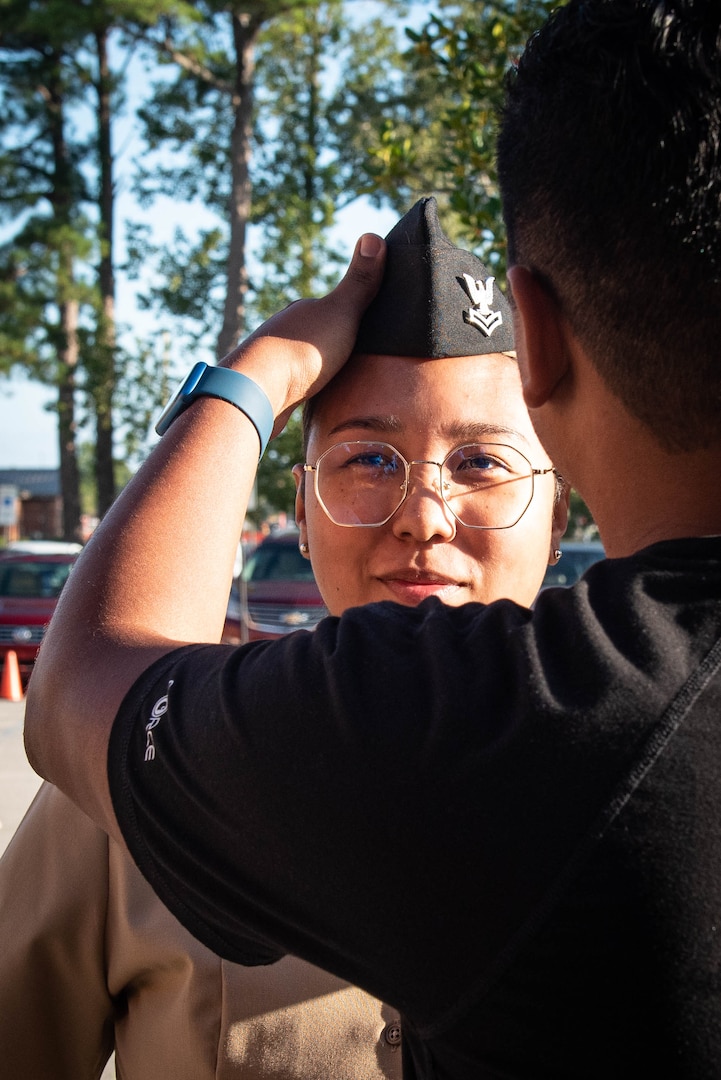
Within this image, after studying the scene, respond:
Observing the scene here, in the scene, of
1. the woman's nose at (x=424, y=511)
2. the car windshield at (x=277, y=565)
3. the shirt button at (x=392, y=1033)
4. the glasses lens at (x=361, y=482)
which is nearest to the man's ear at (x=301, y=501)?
the glasses lens at (x=361, y=482)

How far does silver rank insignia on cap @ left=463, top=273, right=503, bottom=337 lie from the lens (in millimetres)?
2109

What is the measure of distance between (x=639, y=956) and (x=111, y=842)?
1254 mm

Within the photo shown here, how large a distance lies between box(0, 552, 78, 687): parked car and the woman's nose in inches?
431

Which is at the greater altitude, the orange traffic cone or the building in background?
the orange traffic cone

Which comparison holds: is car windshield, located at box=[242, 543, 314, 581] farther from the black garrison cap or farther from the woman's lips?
the woman's lips

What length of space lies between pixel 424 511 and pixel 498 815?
1036mm

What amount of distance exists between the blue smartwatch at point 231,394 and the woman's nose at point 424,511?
→ 1.45ft

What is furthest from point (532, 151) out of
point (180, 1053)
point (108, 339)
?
point (108, 339)

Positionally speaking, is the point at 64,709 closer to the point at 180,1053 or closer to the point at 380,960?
the point at 380,960

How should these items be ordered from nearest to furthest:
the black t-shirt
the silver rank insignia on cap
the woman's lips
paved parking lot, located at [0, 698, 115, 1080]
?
the black t-shirt
the woman's lips
the silver rank insignia on cap
paved parking lot, located at [0, 698, 115, 1080]

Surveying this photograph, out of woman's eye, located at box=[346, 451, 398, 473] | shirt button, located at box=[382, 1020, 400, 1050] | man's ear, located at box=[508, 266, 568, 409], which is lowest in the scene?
shirt button, located at box=[382, 1020, 400, 1050]

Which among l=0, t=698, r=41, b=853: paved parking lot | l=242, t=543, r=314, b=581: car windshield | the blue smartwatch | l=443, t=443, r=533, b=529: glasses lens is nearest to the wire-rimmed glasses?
l=443, t=443, r=533, b=529: glasses lens

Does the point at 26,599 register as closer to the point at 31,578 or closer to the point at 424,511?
Result: the point at 31,578

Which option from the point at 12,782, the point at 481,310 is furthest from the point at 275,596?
the point at 481,310
